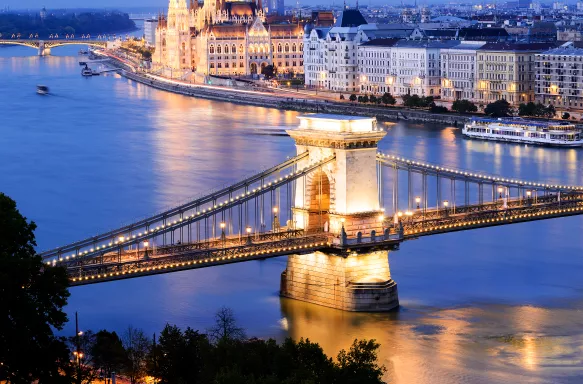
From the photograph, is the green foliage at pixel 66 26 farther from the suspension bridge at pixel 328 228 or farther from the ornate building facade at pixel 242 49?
the suspension bridge at pixel 328 228

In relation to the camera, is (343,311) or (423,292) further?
(423,292)

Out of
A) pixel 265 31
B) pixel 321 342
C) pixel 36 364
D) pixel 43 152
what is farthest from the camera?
pixel 265 31

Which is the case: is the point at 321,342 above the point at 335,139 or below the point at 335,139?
below

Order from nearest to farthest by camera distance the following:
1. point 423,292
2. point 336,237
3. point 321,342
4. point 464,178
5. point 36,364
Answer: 1. point 36,364
2. point 321,342
3. point 336,237
4. point 423,292
5. point 464,178

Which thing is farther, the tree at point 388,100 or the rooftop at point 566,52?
the tree at point 388,100

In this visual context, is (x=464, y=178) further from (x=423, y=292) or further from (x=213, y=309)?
(x=213, y=309)

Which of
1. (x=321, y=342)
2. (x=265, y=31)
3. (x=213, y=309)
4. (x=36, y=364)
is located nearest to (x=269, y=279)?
(x=213, y=309)

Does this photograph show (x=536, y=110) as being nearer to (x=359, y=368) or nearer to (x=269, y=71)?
(x=269, y=71)

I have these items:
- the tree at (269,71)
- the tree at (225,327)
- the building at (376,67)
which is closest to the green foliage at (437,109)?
the building at (376,67)
